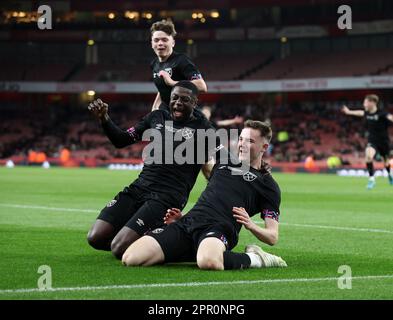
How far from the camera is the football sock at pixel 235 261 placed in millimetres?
8859

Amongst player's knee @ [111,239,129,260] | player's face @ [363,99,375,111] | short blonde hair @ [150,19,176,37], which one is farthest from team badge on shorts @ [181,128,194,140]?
player's face @ [363,99,375,111]

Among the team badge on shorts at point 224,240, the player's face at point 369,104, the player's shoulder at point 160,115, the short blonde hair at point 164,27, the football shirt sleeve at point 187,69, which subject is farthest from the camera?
the player's face at point 369,104

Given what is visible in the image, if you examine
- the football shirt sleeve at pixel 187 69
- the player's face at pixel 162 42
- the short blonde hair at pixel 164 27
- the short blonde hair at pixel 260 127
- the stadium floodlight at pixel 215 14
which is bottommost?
the short blonde hair at pixel 260 127

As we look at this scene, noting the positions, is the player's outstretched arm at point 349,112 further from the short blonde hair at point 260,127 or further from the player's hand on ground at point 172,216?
the player's hand on ground at point 172,216

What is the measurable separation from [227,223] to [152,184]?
154 centimetres

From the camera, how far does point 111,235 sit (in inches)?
411

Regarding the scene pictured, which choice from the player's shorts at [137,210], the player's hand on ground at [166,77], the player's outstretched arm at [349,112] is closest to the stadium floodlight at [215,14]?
the player's outstretched arm at [349,112]

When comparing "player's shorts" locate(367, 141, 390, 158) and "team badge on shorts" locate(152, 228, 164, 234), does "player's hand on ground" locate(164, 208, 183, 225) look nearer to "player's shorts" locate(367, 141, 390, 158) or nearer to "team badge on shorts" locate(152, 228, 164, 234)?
"team badge on shorts" locate(152, 228, 164, 234)

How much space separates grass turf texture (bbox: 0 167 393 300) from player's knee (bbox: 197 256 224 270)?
0.11 metres

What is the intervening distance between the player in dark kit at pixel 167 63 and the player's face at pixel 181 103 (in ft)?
4.87

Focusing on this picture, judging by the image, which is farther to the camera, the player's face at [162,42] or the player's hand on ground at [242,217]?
the player's face at [162,42]

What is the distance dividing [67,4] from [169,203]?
60.5 meters

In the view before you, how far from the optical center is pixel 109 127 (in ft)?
33.3
